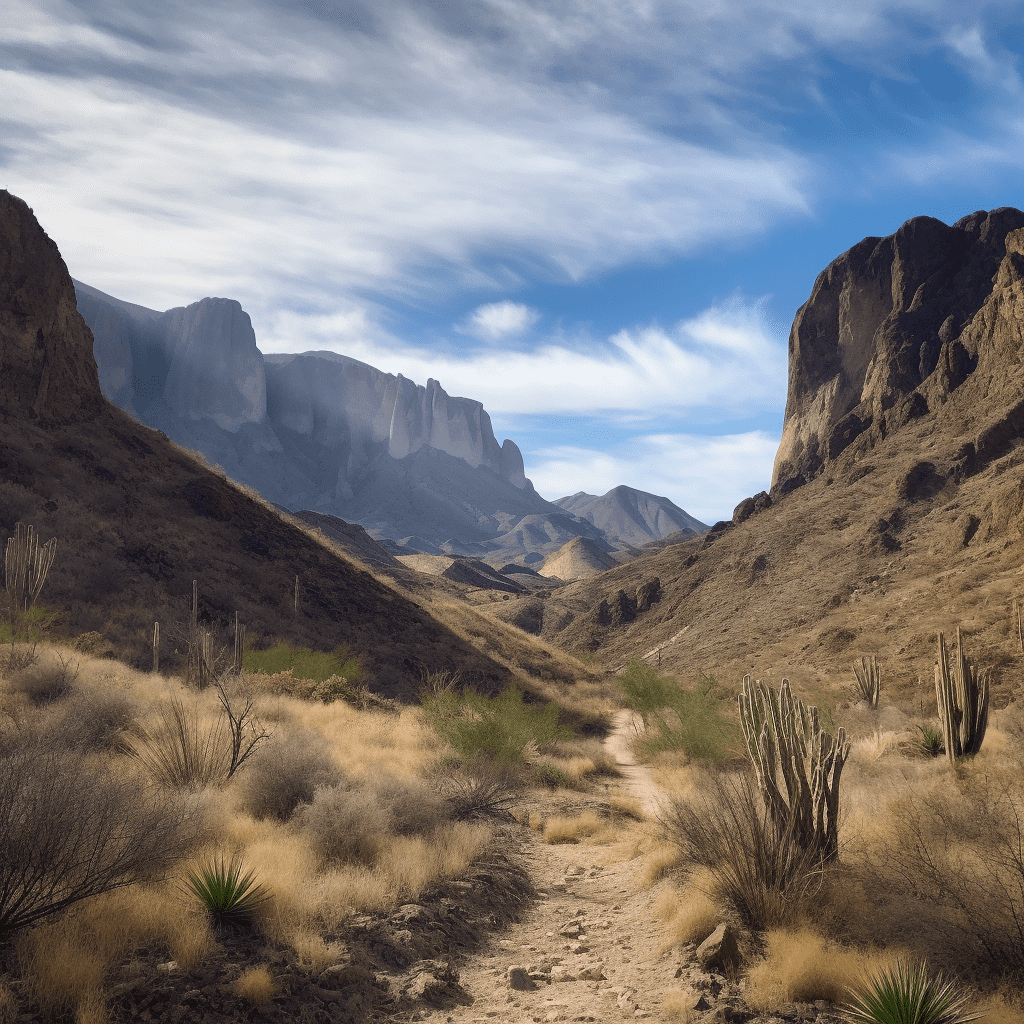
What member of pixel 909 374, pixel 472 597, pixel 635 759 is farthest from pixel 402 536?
pixel 635 759

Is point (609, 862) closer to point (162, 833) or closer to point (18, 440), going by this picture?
point (162, 833)

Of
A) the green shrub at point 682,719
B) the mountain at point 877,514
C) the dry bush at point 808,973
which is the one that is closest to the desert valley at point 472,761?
the dry bush at point 808,973

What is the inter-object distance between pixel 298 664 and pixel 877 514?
1418 inches

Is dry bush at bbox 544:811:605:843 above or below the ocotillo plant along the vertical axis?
below

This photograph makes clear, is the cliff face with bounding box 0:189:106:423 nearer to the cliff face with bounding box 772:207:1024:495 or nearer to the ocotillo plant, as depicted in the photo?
the ocotillo plant

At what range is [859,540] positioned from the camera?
1642 inches

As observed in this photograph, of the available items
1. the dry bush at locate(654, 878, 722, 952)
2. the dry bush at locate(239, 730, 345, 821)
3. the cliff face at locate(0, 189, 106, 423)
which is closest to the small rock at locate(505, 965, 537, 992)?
the dry bush at locate(654, 878, 722, 952)

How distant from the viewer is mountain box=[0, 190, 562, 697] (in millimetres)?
26531

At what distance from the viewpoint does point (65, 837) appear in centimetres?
524

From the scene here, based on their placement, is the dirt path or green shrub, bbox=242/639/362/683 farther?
green shrub, bbox=242/639/362/683

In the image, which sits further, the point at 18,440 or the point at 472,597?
the point at 472,597

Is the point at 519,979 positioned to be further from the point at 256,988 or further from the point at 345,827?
the point at 345,827

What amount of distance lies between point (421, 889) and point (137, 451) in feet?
116

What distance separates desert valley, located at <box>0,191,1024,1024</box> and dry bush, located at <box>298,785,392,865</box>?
4cm
